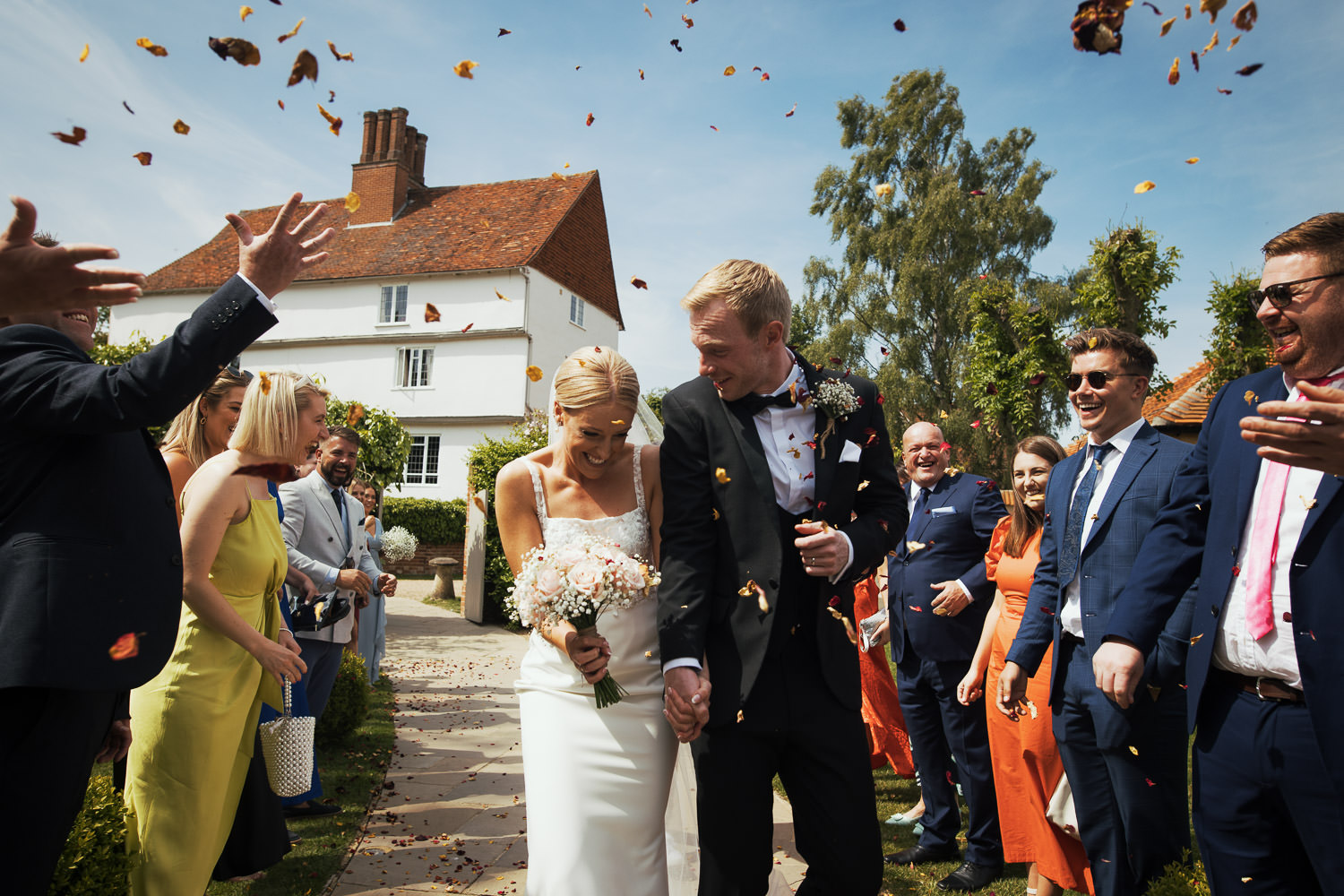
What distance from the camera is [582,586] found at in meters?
2.80

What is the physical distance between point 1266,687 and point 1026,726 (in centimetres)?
188

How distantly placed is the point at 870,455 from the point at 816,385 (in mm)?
327

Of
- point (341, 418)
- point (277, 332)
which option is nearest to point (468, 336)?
point (277, 332)

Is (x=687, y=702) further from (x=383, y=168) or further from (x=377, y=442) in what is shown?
(x=383, y=168)

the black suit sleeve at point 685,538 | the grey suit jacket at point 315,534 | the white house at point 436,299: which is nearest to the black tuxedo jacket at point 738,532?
the black suit sleeve at point 685,538

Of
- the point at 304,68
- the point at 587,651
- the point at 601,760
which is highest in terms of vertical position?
the point at 304,68

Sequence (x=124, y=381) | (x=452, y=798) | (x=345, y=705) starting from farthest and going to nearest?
(x=345, y=705) → (x=452, y=798) → (x=124, y=381)

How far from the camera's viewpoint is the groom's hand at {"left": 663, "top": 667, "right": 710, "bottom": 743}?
106 inches

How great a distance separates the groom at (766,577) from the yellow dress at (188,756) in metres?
1.95

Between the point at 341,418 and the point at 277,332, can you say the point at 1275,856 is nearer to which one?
the point at 341,418

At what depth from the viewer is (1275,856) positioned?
232 cm

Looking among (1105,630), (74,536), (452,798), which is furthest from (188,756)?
(1105,630)

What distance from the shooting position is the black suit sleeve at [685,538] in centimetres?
278

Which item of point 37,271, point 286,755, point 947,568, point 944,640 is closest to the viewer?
point 37,271
